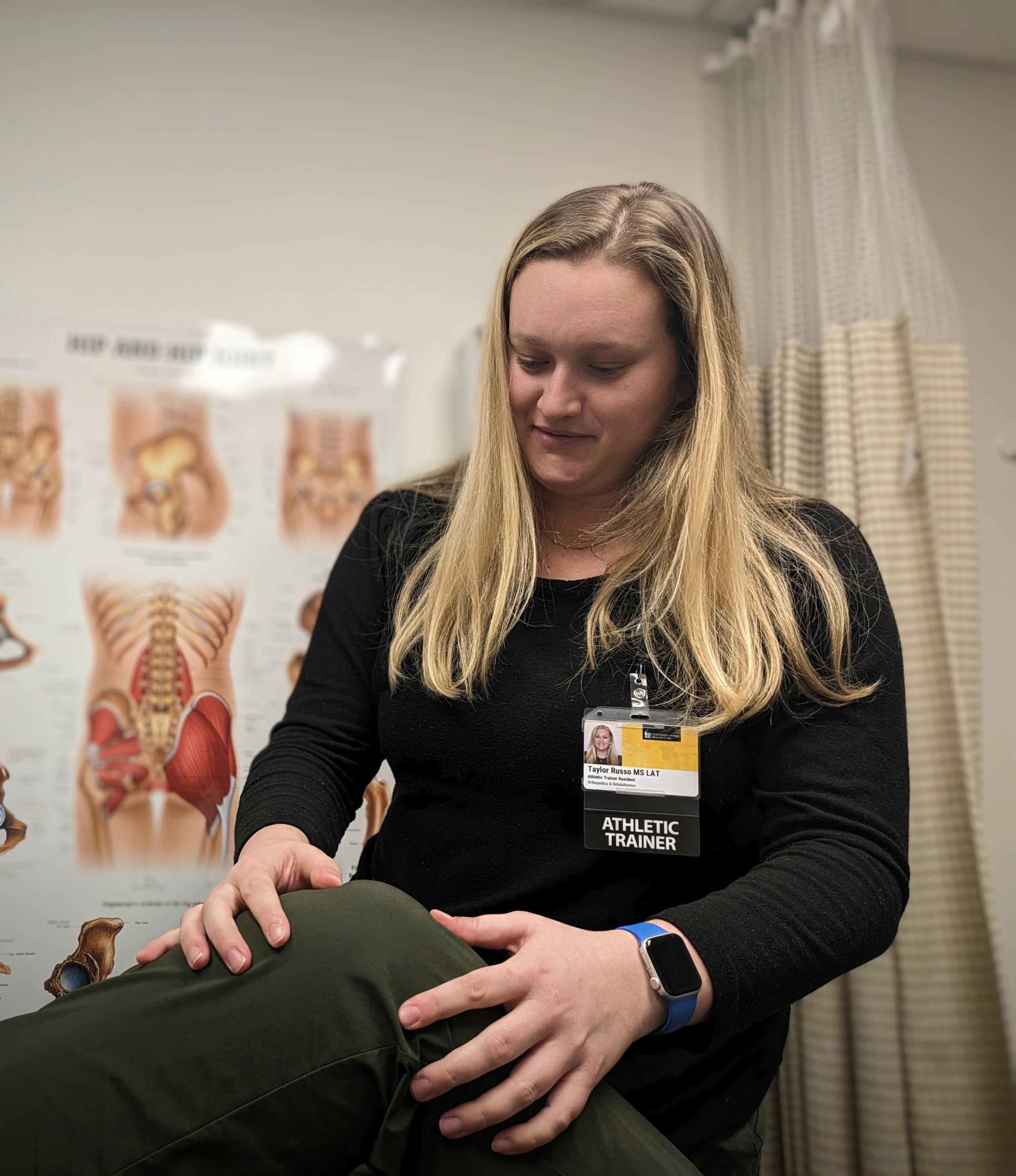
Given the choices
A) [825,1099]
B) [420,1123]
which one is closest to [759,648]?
[420,1123]

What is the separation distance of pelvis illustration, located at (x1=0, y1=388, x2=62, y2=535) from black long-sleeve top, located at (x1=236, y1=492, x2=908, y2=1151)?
2.30 ft

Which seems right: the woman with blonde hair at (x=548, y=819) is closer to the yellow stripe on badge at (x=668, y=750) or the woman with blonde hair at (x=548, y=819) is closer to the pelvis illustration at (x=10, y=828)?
the yellow stripe on badge at (x=668, y=750)

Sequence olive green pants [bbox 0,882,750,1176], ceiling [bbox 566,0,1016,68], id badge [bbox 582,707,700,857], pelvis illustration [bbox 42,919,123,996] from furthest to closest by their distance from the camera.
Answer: ceiling [bbox 566,0,1016,68] < pelvis illustration [bbox 42,919,123,996] < id badge [bbox 582,707,700,857] < olive green pants [bbox 0,882,750,1176]

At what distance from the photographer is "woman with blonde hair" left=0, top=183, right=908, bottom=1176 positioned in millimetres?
809

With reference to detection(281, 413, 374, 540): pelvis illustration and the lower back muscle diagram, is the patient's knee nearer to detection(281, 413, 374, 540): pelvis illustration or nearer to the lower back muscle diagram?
the lower back muscle diagram

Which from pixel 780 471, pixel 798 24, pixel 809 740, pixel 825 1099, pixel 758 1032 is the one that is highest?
pixel 798 24

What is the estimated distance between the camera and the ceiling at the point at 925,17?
2.09 metres

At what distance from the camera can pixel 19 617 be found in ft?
5.53

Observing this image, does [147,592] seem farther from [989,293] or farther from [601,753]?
[989,293]

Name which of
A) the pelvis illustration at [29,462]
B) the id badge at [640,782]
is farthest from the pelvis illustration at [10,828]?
the id badge at [640,782]

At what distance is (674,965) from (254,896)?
0.36 meters

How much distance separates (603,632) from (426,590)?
23cm

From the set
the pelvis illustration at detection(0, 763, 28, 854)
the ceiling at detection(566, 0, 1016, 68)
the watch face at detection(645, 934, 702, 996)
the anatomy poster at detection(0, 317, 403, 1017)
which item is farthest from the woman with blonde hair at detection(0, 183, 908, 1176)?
the ceiling at detection(566, 0, 1016, 68)

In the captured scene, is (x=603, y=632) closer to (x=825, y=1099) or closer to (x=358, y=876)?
(x=358, y=876)
